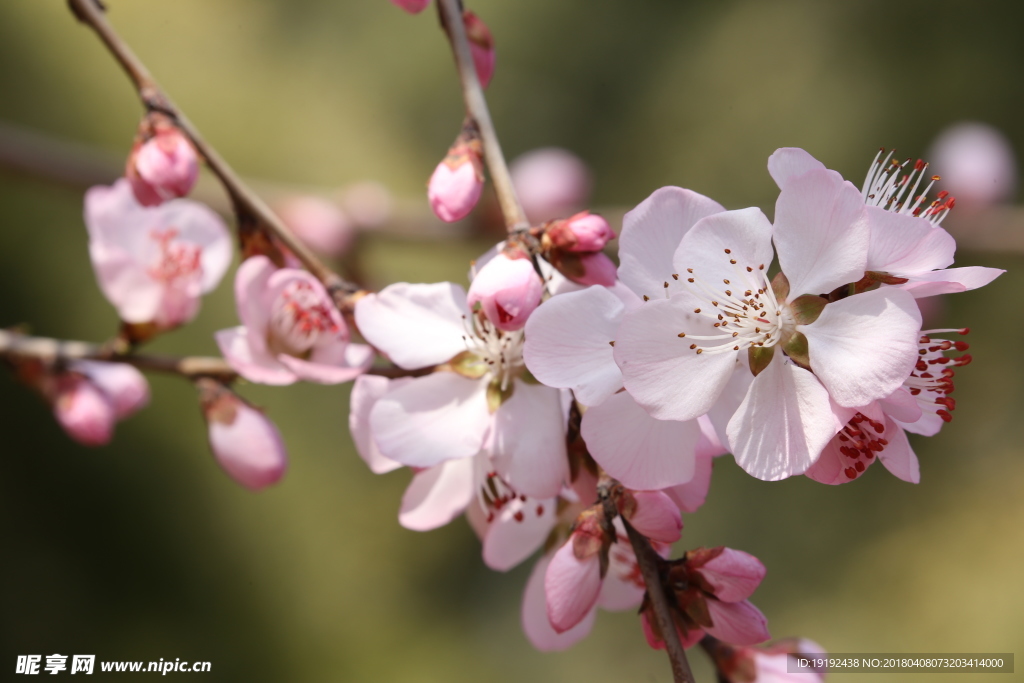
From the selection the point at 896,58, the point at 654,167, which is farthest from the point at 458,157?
the point at 896,58

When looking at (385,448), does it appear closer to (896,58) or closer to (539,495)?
(539,495)

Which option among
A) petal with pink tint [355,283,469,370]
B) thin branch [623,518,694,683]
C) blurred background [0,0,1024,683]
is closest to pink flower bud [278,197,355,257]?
blurred background [0,0,1024,683]

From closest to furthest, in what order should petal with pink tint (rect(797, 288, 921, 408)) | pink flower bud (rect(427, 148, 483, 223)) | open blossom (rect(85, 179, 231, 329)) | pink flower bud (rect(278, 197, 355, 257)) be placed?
petal with pink tint (rect(797, 288, 921, 408)) → pink flower bud (rect(427, 148, 483, 223)) → open blossom (rect(85, 179, 231, 329)) → pink flower bud (rect(278, 197, 355, 257))

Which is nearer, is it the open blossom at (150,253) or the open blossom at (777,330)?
the open blossom at (777,330)

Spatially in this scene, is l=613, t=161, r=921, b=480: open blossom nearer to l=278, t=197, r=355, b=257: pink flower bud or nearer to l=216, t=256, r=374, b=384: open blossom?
l=216, t=256, r=374, b=384: open blossom

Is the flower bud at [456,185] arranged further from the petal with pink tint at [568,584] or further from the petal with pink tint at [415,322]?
the petal with pink tint at [568,584]

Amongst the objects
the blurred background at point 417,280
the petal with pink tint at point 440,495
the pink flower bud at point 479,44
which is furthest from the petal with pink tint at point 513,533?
the blurred background at point 417,280
